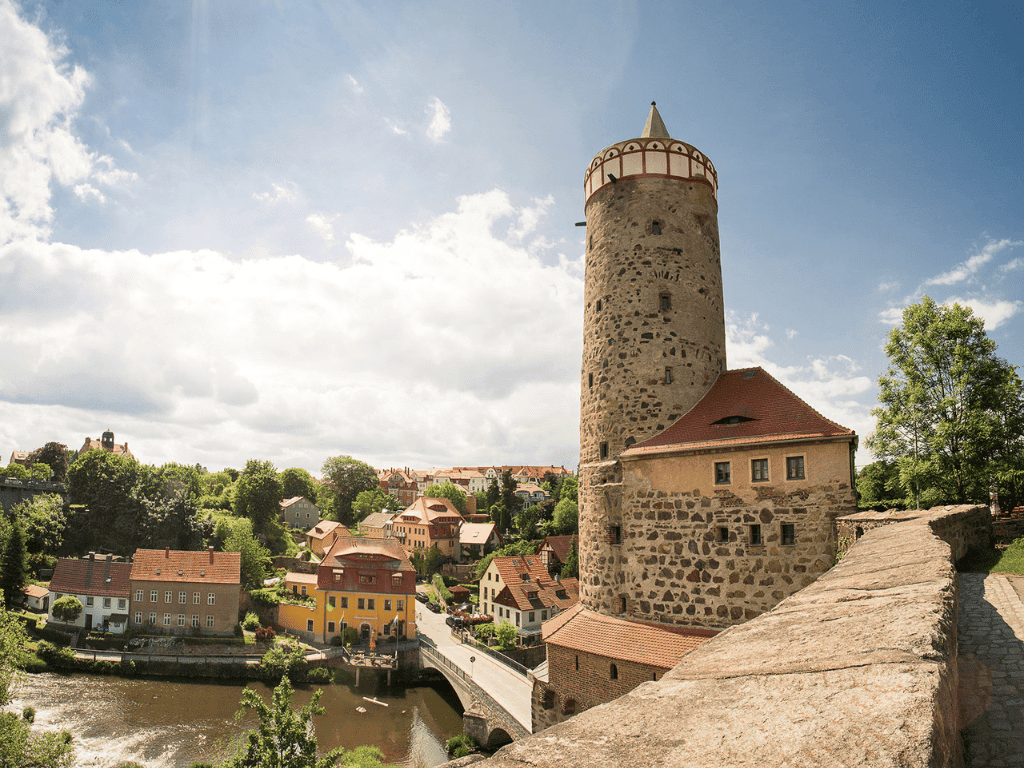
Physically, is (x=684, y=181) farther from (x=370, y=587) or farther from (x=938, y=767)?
(x=370, y=587)

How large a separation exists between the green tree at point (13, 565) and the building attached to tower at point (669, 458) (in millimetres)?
48751

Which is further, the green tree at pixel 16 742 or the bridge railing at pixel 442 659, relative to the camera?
the bridge railing at pixel 442 659

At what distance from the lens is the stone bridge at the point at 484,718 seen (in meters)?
22.5

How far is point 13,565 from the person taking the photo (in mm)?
42812

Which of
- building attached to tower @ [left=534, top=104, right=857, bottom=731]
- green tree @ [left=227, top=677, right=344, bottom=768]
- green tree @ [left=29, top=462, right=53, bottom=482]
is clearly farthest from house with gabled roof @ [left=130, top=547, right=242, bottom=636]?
green tree @ [left=29, top=462, right=53, bottom=482]

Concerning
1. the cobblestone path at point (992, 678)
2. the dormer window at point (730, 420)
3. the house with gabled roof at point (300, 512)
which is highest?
the dormer window at point (730, 420)

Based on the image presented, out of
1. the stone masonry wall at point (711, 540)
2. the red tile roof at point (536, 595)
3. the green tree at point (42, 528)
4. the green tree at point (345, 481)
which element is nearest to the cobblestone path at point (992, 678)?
the stone masonry wall at point (711, 540)

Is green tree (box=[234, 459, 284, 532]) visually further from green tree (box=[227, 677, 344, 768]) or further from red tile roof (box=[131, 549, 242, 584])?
green tree (box=[227, 677, 344, 768])

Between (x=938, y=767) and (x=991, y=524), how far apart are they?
14297 mm

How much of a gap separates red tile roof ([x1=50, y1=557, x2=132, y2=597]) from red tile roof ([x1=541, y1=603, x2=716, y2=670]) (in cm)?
4114

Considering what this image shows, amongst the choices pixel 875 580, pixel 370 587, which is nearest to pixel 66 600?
pixel 370 587

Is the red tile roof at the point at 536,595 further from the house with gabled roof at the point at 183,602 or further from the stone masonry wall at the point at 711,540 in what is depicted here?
the stone masonry wall at the point at 711,540

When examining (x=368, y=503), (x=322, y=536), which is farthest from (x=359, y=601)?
(x=368, y=503)

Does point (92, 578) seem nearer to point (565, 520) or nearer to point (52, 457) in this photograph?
point (565, 520)
